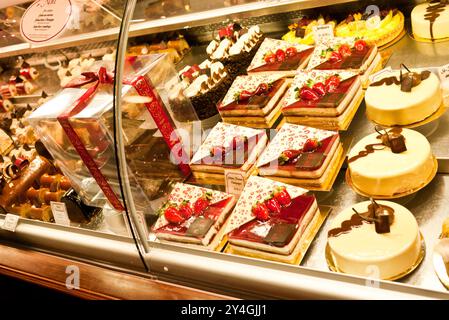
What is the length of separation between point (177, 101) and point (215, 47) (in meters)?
1.07

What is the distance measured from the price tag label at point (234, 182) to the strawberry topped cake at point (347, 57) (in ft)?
3.38

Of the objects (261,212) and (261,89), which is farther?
(261,89)

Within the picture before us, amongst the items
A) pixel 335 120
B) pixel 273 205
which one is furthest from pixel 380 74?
pixel 273 205

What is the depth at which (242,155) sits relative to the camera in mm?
3047

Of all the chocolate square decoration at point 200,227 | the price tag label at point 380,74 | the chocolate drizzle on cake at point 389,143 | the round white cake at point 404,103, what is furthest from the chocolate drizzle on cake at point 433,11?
the chocolate square decoration at point 200,227

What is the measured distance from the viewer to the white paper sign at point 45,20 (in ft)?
10.0

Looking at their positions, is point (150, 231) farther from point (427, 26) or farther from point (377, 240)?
point (427, 26)

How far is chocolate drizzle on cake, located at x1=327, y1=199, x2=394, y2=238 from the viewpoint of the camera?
7.20 feet

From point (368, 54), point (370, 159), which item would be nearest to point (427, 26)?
point (368, 54)

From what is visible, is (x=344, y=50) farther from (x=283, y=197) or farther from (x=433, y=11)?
(x=283, y=197)

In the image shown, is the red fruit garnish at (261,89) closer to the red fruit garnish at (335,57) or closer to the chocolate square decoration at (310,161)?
the red fruit garnish at (335,57)

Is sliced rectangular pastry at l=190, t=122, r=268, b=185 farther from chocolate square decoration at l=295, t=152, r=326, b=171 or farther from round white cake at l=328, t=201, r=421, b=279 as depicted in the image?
round white cake at l=328, t=201, r=421, b=279

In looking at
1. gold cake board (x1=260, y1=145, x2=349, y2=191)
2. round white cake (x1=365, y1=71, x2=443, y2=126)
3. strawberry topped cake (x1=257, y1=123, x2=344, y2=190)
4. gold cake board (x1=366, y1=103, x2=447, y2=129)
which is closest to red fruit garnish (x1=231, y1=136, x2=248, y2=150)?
strawberry topped cake (x1=257, y1=123, x2=344, y2=190)

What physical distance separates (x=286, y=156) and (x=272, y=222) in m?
0.48
